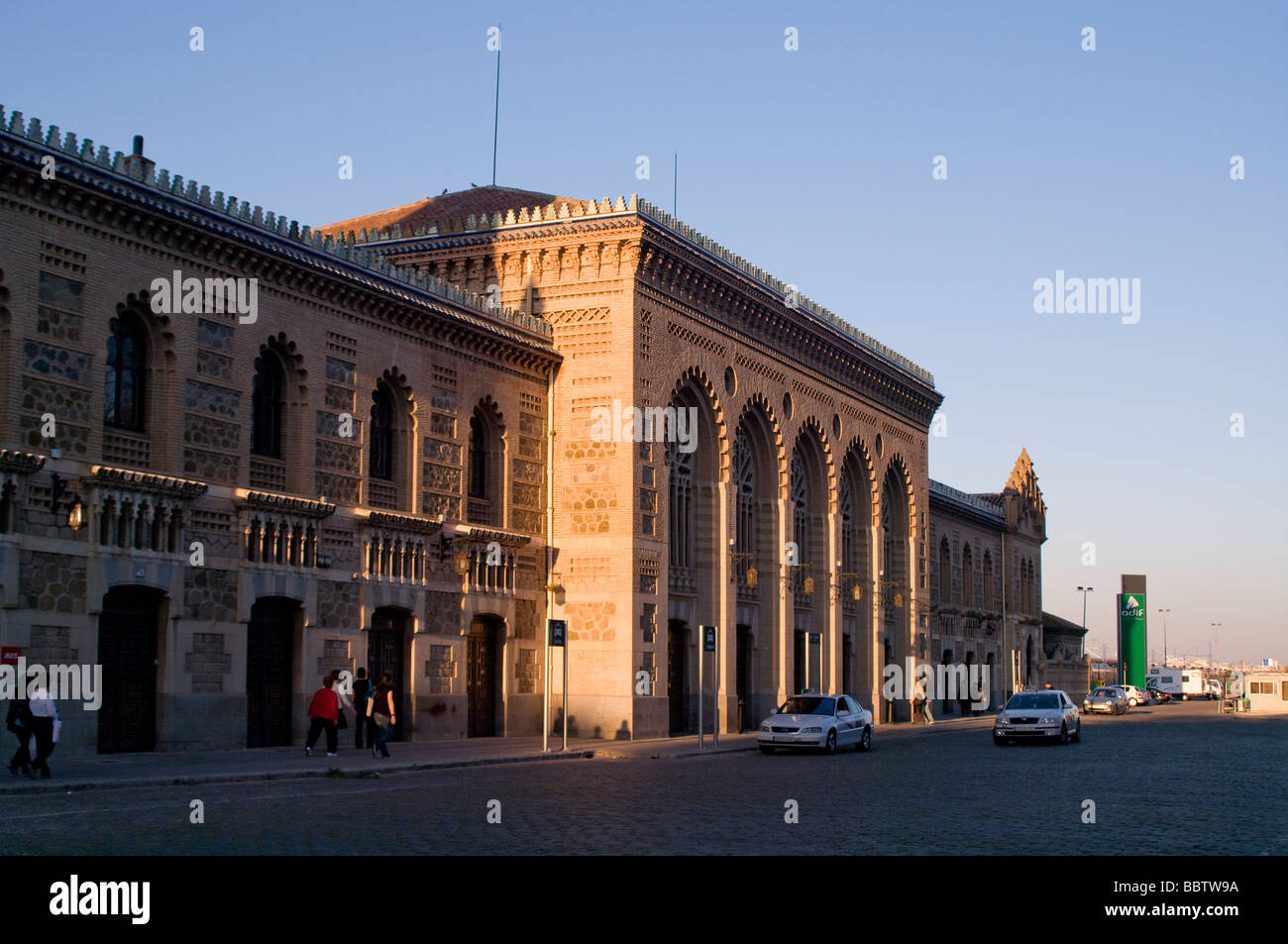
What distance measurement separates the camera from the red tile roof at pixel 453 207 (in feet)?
144

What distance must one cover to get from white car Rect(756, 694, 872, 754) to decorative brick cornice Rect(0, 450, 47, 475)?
17076mm

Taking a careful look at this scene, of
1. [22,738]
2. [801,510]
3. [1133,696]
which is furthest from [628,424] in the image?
[1133,696]

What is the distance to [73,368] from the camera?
81.3 ft

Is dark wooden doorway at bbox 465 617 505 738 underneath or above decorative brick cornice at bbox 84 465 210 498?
underneath

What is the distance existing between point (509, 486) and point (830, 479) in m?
16.7

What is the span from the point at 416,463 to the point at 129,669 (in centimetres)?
895

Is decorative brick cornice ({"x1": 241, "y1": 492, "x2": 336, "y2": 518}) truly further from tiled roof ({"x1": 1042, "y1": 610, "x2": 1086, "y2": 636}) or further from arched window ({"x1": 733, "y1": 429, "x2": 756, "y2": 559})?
tiled roof ({"x1": 1042, "y1": 610, "x2": 1086, "y2": 636})

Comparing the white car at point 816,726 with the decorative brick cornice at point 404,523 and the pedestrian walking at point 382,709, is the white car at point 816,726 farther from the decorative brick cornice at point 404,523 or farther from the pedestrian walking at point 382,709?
the pedestrian walking at point 382,709

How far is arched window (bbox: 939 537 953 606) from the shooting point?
6906 centimetres

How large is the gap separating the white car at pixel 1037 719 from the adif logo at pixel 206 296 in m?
21.4

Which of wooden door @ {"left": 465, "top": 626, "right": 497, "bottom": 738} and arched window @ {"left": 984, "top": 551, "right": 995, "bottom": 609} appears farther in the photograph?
arched window @ {"left": 984, "top": 551, "right": 995, "bottom": 609}

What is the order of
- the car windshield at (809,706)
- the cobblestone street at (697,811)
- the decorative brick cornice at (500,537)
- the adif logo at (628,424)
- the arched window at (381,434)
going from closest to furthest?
the cobblestone street at (697,811), the arched window at (381,434), the decorative brick cornice at (500,537), the car windshield at (809,706), the adif logo at (628,424)

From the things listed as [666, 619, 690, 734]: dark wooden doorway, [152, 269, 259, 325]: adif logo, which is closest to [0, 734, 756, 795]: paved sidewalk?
[666, 619, 690, 734]: dark wooden doorway

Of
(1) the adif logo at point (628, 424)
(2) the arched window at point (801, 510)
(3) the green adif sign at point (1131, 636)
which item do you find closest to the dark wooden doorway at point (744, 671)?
(2) the arched window at point (801, 510)
